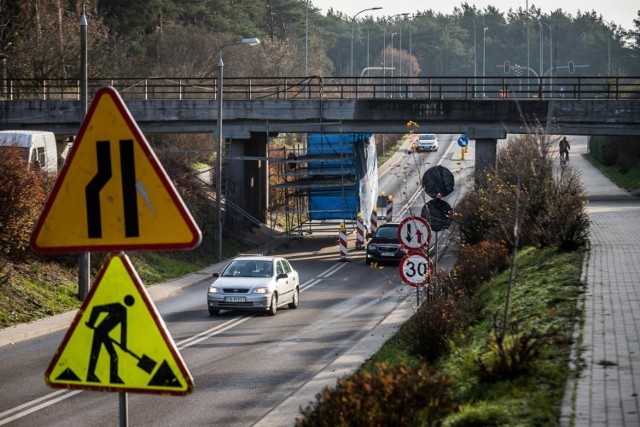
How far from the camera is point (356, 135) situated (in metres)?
44.8

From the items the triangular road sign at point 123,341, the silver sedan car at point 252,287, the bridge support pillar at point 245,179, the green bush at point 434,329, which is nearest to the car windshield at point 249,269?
the silver sedan car at point 252,287

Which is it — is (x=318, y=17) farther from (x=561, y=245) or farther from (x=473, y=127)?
(x=561, y=245)

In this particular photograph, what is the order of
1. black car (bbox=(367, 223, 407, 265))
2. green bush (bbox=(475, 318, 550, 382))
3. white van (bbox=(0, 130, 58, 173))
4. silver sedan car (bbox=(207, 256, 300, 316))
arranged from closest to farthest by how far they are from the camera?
green bush (bbox=(475, 318, 550, 382)) → silver sedan car (bbox=(207, 256, 300, 316)) → white van (bbox=(0, 130, 58, 173)) → black car (bbox=(367, 223, 407, 265))

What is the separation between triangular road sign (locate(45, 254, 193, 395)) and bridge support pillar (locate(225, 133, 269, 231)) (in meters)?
36.1

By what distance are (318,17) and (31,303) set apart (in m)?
92.4

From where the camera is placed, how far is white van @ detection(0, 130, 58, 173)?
3519cm

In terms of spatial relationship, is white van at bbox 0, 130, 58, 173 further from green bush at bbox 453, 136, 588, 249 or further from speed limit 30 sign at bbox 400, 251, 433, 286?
speed limit 30 sign at bbox 400, 251, 433, 286

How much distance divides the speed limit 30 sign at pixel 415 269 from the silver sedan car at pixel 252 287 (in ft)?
22.5

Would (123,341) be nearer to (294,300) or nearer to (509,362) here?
(509,362)

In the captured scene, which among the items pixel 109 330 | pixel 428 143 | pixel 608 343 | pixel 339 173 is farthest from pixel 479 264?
pixel 428 143

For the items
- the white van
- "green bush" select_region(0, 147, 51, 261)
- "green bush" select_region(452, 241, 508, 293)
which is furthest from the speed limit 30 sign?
A: the white van

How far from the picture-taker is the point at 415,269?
2011cm

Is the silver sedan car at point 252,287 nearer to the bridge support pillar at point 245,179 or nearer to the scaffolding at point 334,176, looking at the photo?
the bridge support pillar at point 245,179

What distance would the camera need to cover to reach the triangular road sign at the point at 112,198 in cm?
588
